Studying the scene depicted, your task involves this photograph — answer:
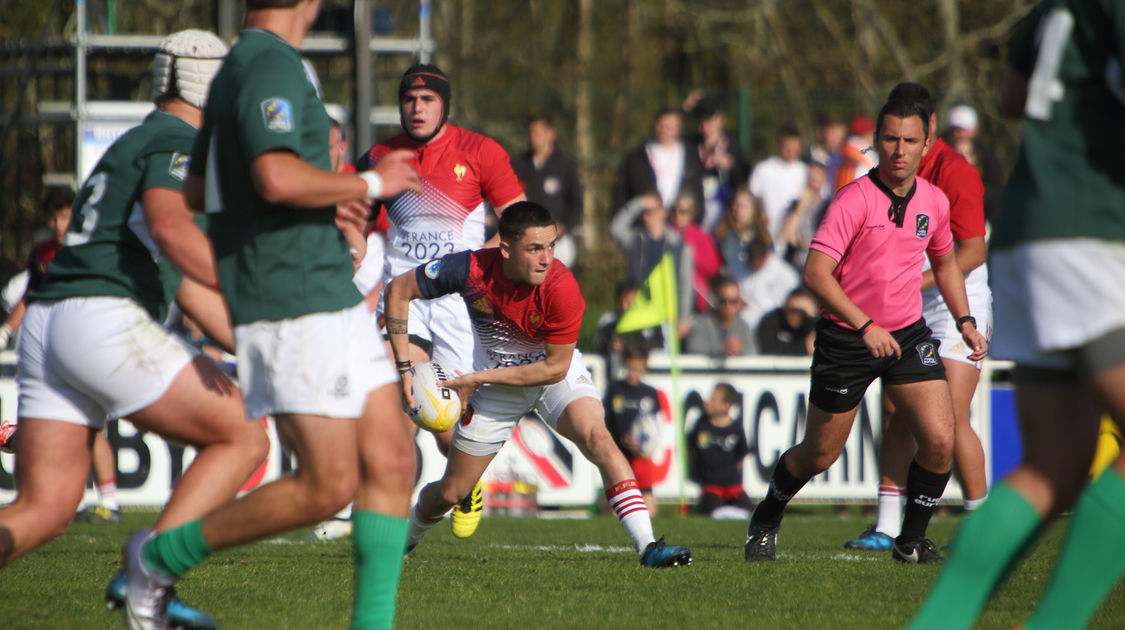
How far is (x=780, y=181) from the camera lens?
13844 millimetres

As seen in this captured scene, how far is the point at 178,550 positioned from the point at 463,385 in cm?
248

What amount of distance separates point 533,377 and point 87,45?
330 inches

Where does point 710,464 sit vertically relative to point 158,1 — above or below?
below

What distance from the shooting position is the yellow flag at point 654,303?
11859mm

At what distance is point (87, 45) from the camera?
12.7 meters

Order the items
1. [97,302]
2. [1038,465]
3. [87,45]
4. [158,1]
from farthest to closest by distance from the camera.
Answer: [158,1]
[87,45]
[97,302]
[1038,465]

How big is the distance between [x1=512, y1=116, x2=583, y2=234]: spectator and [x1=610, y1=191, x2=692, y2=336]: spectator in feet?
2.08

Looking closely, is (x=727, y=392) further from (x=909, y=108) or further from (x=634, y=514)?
(x=909, y=108)

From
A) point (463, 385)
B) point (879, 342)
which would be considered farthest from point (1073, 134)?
point (463, 385)

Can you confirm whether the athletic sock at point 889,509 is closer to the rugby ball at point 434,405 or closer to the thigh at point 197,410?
the rugby ball at point 434,405

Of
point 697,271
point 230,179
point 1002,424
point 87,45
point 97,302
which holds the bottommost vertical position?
point 1002,424

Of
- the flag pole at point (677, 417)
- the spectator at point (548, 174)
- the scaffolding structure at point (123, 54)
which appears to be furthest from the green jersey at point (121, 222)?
the spectator at point (548, 174)

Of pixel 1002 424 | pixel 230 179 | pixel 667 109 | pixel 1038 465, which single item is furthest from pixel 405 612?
pixel 667 109

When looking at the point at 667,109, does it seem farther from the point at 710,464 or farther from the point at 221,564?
the point at 221,564
